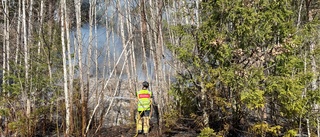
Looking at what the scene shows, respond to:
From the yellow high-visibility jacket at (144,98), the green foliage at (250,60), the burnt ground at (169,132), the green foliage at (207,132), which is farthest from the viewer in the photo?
the yellow high-visibility jacket at (144,98)

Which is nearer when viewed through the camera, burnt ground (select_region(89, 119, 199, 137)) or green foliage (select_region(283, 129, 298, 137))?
green foliage (select_region(283, 129, 298, 137))

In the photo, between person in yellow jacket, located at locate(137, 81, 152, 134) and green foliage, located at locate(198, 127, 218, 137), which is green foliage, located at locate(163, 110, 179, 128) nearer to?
person in yellow jacket, located at locate(137, 81, 152, 134)

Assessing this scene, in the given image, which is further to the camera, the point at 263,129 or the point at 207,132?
the point at 263,129

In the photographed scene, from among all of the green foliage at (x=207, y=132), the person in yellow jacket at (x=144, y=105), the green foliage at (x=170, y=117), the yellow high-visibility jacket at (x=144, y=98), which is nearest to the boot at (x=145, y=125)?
the person in yellow jacket at (x=144, y=105)

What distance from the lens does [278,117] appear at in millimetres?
5477

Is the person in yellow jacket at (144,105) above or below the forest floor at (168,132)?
above

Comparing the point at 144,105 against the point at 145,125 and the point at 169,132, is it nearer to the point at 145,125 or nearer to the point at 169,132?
the point at 145,125

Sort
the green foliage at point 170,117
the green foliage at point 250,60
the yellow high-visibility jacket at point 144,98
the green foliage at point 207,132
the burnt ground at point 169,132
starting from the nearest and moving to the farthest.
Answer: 1. the green foliage at point 250,60
2. the green foliage at point 207,132
3. the green foliage at point 170,117
4. the burnt ground at point 169,132
5. the yellow high-visibility jacket at point 144,98

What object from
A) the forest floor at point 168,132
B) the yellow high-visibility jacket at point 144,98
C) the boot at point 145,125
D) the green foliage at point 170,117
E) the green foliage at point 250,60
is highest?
the green foliage at point 250,60

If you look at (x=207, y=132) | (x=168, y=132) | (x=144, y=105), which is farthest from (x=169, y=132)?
(x=207, y=132)

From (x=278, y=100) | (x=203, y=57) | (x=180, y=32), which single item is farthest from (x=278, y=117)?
(x=180, y=32)

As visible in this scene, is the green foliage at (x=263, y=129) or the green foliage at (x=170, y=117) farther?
the green foliage at (x=170, y=117)

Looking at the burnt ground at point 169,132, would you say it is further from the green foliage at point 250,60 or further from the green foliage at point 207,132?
the green foliage at point 207,132

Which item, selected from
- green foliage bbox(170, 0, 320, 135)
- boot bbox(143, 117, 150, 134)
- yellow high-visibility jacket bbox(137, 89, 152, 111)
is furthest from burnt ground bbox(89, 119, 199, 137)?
green foliage bbox(170, 0, 320, 135)
